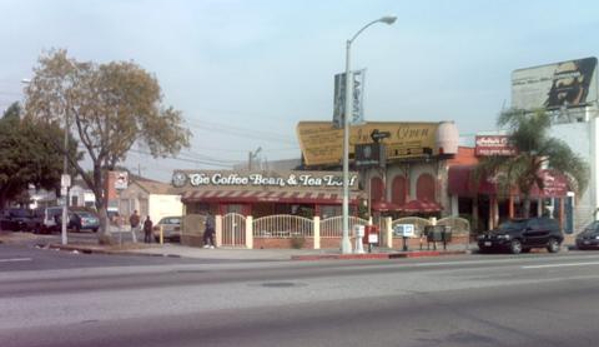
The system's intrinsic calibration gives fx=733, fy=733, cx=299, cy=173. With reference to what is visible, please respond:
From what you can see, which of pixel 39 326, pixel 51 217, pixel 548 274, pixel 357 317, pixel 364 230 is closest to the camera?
pixel 39 326

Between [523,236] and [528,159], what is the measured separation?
619 centimetres

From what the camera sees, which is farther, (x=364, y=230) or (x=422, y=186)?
(x=422, y=186)

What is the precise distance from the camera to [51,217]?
162 ft

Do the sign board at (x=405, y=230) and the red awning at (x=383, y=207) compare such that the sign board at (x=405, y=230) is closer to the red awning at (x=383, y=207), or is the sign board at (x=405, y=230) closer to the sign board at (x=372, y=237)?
the sign board at (x=372, y=237)

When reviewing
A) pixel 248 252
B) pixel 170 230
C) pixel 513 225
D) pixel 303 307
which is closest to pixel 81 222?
pixel 170 230

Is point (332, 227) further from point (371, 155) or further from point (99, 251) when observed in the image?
point (99, 251)

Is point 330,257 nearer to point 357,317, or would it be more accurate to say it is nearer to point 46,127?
point 46,127

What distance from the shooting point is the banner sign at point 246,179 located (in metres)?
35.3

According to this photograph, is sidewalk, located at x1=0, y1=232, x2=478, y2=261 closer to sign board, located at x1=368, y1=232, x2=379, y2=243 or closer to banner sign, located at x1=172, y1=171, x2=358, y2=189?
sign board, located at x1=368, y1=232, x2=379, y2=243

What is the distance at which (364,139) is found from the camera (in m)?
46.0

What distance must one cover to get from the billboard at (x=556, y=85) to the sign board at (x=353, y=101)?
73.4ft

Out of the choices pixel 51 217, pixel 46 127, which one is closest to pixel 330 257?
pixel 46 127

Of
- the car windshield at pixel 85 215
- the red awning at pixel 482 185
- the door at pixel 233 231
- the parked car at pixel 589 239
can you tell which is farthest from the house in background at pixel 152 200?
the parked car at pixel 589 239

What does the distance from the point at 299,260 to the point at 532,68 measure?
3347cm
